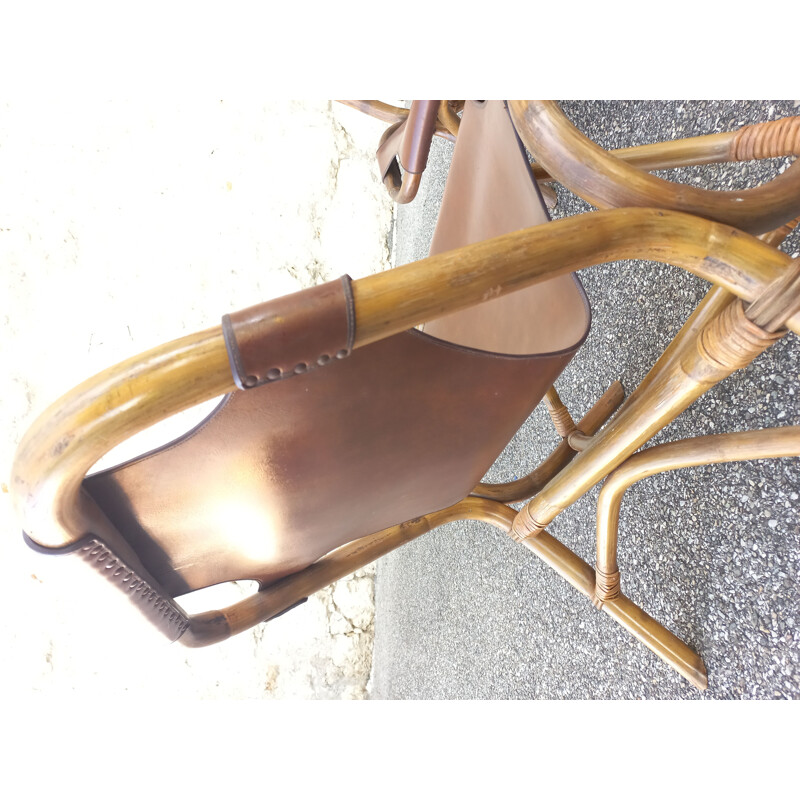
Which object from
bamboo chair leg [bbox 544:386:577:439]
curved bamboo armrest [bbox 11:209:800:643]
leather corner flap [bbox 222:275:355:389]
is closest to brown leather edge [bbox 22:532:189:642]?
curved bamboo armrest [bbox 11:209:800:643]

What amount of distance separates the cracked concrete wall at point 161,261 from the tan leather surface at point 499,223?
896 millimetres

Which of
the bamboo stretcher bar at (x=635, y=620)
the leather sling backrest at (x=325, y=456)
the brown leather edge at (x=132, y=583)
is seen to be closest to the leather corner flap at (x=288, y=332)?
the leather sling backrest at (x=325, y=456)

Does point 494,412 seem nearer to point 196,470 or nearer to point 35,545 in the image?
point 196,470

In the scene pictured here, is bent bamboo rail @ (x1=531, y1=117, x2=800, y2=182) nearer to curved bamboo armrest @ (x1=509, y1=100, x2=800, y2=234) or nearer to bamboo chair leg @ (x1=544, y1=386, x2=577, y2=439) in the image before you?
curved bamboo armrest @ (x1=509, y1=100, x2=800, y2=234)

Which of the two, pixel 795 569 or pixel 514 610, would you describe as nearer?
pixel 795 569

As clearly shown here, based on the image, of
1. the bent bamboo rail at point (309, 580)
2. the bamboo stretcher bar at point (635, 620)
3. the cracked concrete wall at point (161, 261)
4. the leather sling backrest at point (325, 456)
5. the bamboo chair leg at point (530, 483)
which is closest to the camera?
the leather sling backrest at point (325, 456)

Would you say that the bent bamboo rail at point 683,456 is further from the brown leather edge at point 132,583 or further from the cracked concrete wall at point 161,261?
the cracked concrete wall at point 161,261

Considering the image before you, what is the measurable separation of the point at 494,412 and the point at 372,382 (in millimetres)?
140

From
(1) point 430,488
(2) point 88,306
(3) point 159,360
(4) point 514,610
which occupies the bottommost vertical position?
(4) point 514,610

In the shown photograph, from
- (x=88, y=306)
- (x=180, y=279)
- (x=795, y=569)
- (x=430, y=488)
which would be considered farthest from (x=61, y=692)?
(x=795, y=569)

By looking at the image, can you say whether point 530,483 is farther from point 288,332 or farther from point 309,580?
point 288,332

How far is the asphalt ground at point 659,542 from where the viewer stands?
2.18 feet

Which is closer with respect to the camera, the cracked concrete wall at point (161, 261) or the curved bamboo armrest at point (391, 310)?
the curved bamboo armrest at point (391, 310)

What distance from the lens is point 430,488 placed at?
1.98ft
